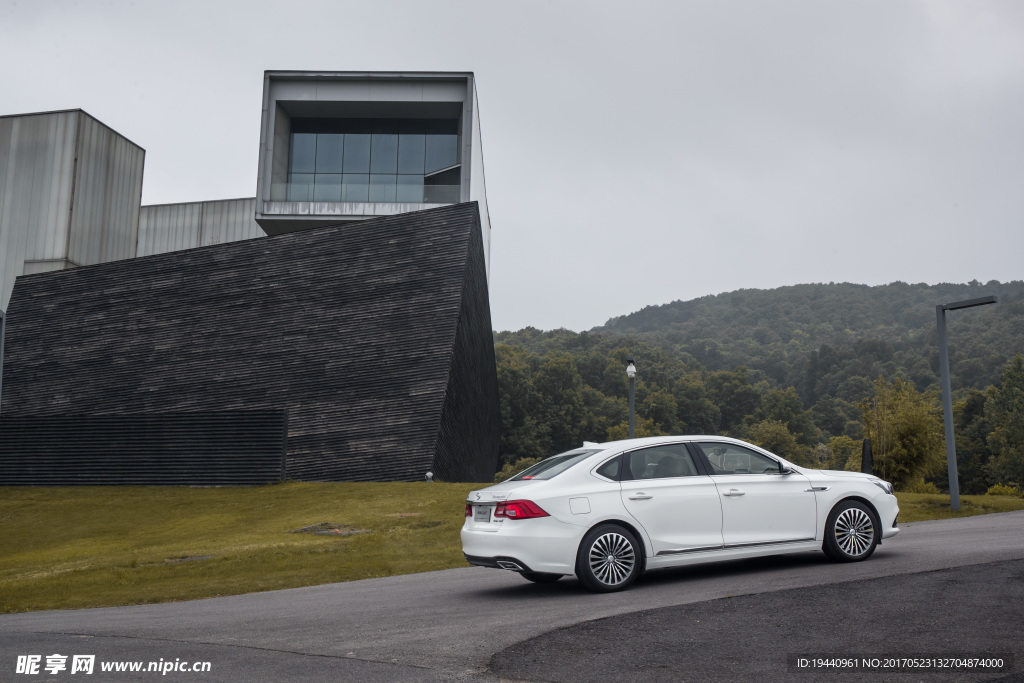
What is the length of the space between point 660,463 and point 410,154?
32736 millimetres

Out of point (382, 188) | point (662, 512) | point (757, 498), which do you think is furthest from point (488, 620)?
point (382, 188)

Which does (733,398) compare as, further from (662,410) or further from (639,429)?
(639,429)

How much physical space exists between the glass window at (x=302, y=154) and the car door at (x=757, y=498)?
1335 inches

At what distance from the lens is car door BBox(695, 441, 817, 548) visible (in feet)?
28.9

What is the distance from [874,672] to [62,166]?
4439 cm

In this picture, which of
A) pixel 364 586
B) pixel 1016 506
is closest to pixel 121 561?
pixel 364 586

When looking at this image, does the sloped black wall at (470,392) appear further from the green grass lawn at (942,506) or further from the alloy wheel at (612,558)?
the alloy wheel at (612,558)

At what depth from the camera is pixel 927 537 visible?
472 inches

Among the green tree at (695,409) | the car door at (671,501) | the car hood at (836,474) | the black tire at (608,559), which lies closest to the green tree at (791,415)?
the green tree at (695,409)

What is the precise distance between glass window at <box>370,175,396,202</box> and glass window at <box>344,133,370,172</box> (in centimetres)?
72

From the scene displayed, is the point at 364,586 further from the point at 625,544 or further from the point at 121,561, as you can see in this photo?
the point at 121,561

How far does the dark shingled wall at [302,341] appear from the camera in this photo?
26.8 metres

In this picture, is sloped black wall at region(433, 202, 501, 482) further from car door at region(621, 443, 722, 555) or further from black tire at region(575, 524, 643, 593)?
black tire at region(575, 524, 643, 593)

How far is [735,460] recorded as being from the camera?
9.16 metres
